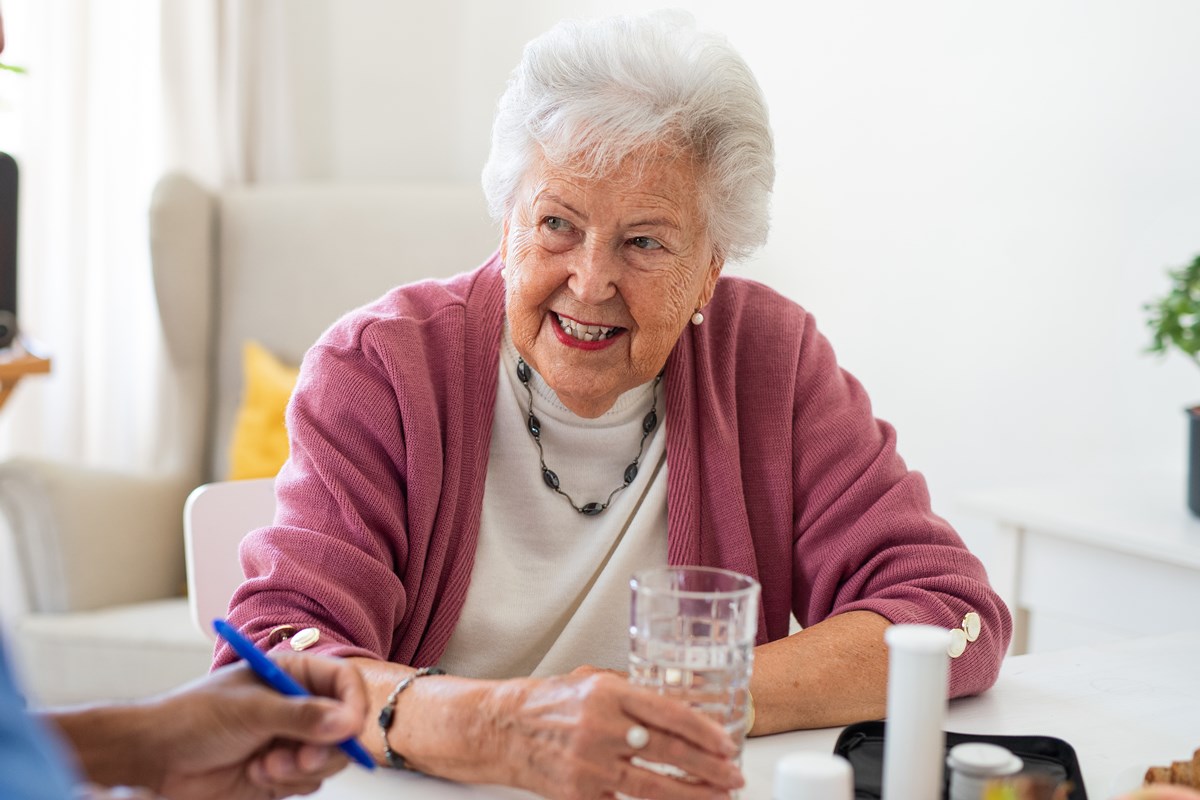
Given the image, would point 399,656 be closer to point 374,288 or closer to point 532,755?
point 532,755

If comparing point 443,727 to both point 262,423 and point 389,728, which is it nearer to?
point 389,728

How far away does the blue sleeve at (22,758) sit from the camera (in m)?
0.53

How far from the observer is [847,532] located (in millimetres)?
1491

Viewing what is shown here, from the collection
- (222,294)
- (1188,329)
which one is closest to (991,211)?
(1188,329)

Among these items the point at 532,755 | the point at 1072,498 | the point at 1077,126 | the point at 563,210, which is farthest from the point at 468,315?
the point at 1077,126

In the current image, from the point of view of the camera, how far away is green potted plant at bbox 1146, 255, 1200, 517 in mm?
1913

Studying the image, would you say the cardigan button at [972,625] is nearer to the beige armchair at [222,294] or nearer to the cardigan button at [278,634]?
the cardigan button at [278,634]

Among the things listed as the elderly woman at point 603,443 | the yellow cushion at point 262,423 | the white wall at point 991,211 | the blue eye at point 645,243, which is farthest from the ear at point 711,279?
the yellow cushion at point 262,423

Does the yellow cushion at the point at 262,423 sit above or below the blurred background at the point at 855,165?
below

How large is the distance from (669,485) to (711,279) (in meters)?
0.25

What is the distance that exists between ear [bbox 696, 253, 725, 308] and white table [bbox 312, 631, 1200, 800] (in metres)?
0.53

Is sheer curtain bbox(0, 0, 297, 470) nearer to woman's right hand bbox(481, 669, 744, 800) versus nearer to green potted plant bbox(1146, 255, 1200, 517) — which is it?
green potted plant bbox(1146, 255, 1200, 517)

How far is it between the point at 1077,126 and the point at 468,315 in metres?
1.24

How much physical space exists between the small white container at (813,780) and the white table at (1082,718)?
0.68ft
